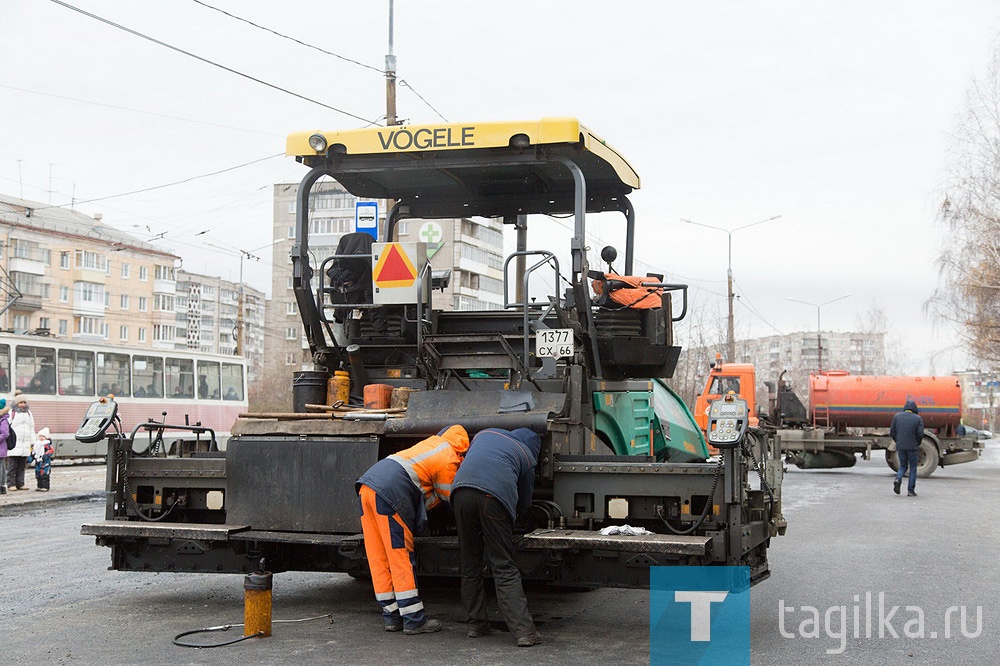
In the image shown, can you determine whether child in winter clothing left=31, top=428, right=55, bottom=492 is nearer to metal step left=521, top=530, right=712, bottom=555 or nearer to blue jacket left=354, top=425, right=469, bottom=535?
blue jacket left=354, top=425, right=469, bottom=535

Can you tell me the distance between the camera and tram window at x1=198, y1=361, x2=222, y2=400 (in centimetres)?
3147

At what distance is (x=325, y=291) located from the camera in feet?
27.0

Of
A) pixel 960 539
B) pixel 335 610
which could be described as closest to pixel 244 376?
pixel 960 539

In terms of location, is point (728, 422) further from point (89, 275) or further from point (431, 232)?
point (89, 275)

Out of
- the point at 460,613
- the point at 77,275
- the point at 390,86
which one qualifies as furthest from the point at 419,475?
the point at 77,275

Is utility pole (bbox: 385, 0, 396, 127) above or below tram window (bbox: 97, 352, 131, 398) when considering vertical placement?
above

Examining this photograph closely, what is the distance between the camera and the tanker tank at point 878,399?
27.5 m

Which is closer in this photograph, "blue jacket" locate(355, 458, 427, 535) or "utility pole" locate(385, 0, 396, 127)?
"blue jacket" locate(355, 458, 427, 535)

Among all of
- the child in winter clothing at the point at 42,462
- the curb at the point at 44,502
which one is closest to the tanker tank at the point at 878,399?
the curb at the point at 44,502

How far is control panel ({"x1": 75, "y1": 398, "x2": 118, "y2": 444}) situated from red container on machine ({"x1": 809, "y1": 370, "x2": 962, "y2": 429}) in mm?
23787

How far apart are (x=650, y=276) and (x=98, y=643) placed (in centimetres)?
462

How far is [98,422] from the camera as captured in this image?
778cm

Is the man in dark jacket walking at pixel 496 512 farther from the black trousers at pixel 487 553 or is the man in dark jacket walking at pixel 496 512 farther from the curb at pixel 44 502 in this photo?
the curb at pixel 44 502

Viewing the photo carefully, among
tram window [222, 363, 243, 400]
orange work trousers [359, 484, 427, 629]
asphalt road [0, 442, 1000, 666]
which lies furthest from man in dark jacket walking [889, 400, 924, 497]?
tram window [222, 363, 243, 400]
